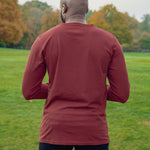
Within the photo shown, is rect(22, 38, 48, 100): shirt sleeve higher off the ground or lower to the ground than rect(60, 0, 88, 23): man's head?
lower

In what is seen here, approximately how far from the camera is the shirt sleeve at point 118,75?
1.95m

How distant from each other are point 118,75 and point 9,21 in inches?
2067

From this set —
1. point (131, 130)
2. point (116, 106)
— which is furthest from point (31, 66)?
point (116, 106)

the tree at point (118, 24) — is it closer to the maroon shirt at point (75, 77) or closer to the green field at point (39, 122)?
the green field at point (39, 122)

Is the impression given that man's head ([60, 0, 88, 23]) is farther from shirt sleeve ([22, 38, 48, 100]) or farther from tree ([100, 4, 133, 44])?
tree ([100, 4, 133, 44])

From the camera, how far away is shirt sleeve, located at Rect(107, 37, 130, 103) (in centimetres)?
195

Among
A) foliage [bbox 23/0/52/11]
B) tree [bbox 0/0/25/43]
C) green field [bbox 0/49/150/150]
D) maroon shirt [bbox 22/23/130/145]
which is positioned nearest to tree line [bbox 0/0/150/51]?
tree [bbox 0/0/25/43]

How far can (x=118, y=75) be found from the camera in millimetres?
1966

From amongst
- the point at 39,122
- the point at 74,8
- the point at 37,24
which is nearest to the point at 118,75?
the point at 74,8

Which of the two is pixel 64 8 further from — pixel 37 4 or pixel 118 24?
pixel 37 4

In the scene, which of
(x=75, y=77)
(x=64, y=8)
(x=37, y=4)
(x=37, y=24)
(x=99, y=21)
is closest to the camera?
(x=75, y=77)

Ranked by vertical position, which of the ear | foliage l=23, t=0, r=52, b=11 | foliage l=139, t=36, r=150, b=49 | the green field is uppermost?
foliage l=23, t=0, r=52, b=11

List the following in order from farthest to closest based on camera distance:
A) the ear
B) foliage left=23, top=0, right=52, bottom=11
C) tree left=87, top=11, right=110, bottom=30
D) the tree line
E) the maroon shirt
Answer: foliage left=23, top=0, right=52, bottom=11
tree left=87, top=11, right=110, bottom=30
the tree line
the ear
the maroon shirt

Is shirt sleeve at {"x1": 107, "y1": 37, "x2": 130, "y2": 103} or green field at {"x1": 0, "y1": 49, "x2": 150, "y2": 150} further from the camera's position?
green field at {"x1": 0, "y1": 49, "x2": 150, "y2": 150}
